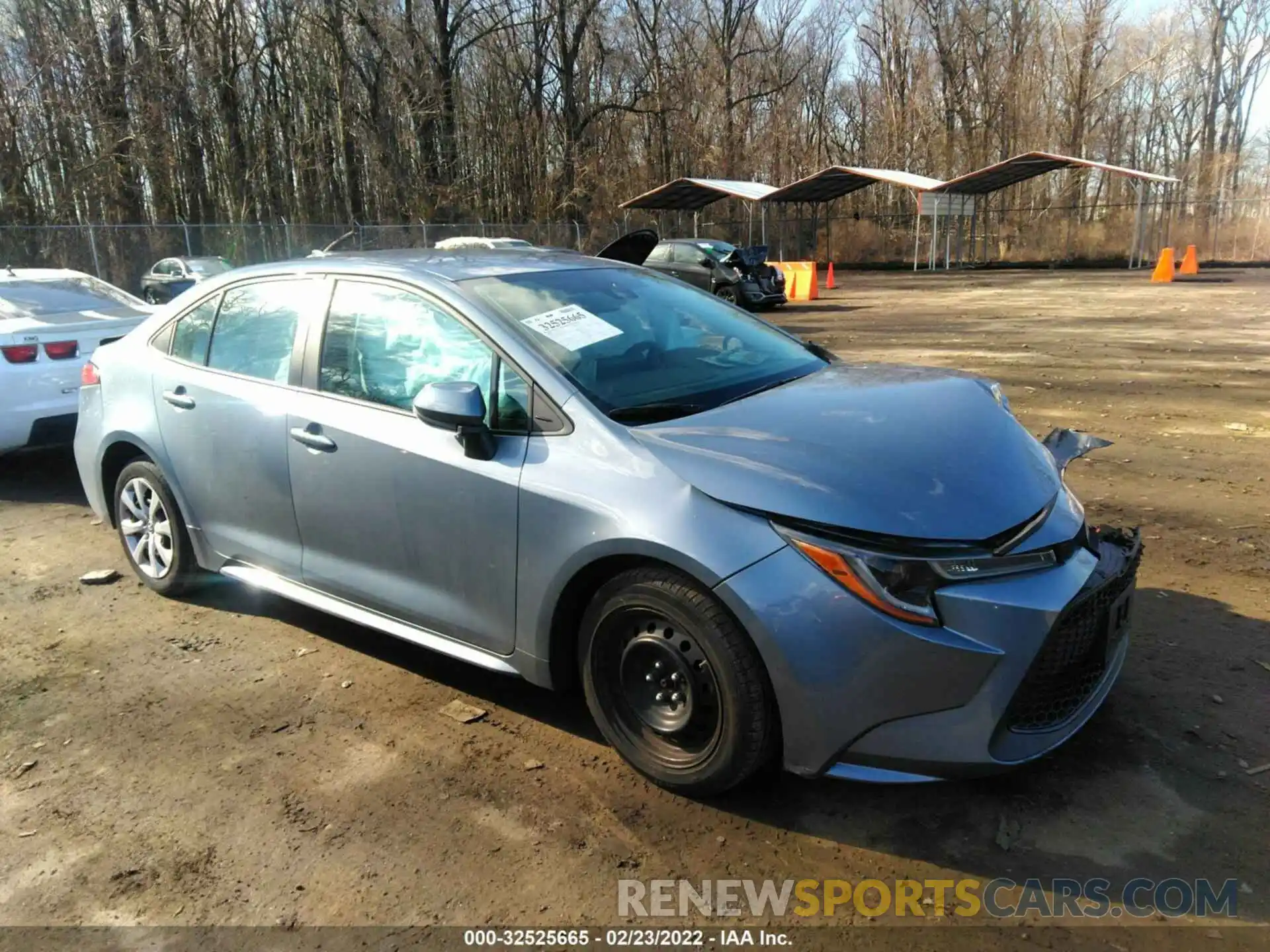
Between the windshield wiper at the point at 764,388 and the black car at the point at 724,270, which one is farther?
the black car at the point at 724,270

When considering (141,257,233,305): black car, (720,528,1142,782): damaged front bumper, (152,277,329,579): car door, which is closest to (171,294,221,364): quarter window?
(152,277,329,579): car door

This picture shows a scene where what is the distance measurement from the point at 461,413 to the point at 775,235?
3953 cm

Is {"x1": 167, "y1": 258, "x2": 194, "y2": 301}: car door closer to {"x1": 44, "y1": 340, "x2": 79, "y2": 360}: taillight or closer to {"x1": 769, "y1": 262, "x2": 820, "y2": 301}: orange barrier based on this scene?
{"x1": 769, "y1": 262, "x2": 820, "y2": 301}: orange barrier

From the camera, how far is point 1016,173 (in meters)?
34.6

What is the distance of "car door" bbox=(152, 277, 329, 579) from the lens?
3822 millimetres

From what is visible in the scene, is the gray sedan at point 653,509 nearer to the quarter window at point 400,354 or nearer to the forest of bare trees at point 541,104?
the quarter window at point 400,354

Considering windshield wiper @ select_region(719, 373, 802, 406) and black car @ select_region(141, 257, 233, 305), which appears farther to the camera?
black car @ select_region(141, 257, 233, 305)

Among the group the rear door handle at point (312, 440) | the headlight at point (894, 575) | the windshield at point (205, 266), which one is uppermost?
the windshield at point (205, 266)

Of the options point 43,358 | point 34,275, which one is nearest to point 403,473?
point 43,358

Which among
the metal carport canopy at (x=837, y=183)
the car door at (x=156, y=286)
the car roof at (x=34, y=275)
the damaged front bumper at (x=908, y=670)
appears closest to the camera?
the damaged front bumper at (x=908, y=670)

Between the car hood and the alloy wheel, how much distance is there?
9.48 ft

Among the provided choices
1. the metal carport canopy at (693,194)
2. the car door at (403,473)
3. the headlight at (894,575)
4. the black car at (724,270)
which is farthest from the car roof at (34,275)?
the metal carport canopy at (693,194)

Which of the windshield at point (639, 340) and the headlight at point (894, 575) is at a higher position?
the windshield at point (639, 340)

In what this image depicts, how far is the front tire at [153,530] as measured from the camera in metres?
4.44
